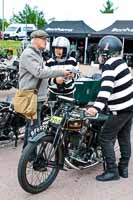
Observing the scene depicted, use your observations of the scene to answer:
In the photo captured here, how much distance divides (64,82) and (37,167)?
5.30 feet

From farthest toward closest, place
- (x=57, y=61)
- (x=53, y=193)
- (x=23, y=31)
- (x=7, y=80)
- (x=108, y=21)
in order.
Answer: (x=23, y=31), (x=108, y=21), (x=7, y=80), (x=57, y=61), (x=53, y=193)

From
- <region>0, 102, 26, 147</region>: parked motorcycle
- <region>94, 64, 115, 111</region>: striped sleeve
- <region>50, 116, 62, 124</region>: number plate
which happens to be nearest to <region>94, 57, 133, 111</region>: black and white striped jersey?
Result: <region>94, 64, 115, 111</region>: striped sleeve

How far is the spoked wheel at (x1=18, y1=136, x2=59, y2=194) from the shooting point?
4.38m

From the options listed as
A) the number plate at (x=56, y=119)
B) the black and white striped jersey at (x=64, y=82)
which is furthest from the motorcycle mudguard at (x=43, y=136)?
the black and white striped jersey at (x=64, y=82)

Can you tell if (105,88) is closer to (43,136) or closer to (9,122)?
(43,136)

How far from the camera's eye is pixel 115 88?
477 centimetres

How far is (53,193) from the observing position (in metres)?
4.61

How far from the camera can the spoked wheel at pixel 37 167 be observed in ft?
14.4

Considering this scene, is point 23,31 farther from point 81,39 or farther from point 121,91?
point 121,91

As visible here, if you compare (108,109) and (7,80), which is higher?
(108,109)

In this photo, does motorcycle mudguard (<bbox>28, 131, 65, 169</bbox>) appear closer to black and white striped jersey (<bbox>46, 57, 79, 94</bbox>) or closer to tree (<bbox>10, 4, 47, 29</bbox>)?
black and white striped jersey (<bbox>46, 57, 79, 94</bbox>)

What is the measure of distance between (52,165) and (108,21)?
20.2 meters

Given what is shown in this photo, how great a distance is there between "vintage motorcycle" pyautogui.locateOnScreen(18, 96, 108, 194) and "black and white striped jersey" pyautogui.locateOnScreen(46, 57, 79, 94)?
33.8 inches

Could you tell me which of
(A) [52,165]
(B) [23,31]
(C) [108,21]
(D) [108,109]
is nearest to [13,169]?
(A) [52,165]
